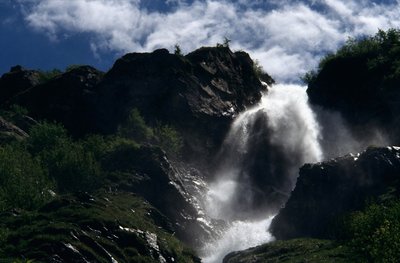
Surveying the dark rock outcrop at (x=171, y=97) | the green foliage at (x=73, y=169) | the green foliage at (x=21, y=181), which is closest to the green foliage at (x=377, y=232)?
the green foliage at (x=21, y=181)

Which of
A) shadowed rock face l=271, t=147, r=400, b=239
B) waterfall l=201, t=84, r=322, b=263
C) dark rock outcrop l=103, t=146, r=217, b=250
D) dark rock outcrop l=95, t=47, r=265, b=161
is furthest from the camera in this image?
dark rock outcrop l=95, t=47, r=265, b=161

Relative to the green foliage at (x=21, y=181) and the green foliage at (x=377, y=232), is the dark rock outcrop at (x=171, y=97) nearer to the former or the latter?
the green foliage at (x=21, y=181)

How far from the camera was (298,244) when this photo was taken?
10725cm

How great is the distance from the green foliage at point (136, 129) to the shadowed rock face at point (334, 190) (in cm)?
5119

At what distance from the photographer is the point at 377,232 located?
88.9 meters

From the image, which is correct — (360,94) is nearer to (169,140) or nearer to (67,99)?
(169,140)

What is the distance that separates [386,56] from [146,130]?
Result: 6458cm

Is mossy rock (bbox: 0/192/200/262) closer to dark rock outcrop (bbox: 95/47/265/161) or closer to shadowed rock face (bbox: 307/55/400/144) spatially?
dark rock outcrop (bbox: 95/47/265/161)

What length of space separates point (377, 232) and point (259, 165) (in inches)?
3197

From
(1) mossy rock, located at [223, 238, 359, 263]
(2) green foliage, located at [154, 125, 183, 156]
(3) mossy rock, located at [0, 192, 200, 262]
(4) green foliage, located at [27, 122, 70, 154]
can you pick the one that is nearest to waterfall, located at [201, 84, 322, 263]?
(2) green foliage, located at [154, 125, 183, 156]

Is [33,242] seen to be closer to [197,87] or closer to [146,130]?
[146,130]

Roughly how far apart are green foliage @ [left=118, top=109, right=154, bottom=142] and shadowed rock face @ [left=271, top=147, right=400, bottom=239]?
51.2 m

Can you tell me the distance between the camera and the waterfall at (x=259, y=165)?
477 feet

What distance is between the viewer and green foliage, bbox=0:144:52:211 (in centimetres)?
11619
